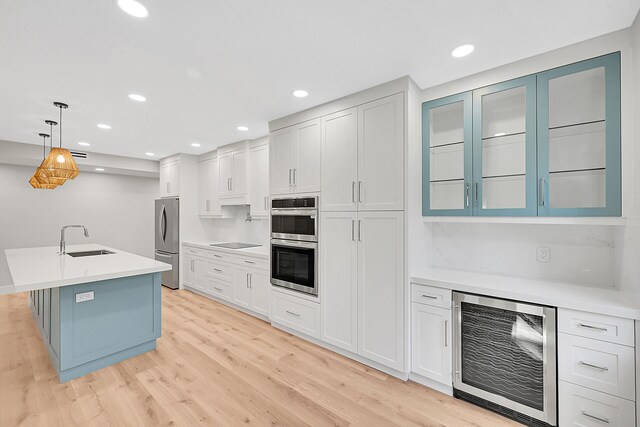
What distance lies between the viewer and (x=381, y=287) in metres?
2.48

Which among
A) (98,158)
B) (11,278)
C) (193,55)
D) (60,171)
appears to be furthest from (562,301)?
(98,158)

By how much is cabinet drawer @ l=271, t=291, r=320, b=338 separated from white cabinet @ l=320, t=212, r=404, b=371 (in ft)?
0.46

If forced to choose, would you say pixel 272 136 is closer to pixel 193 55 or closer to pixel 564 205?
pixel 193 55

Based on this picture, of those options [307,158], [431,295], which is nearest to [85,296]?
[307,158]

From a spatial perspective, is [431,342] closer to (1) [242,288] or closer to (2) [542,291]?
Answer: (2) [542,291]

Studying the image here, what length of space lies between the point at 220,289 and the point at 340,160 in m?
2.94

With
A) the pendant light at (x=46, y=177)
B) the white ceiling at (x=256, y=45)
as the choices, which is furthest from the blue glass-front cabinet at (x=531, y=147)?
the pendant light at (x=46, y=177)

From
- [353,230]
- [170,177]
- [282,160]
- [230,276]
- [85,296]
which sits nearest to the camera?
[85,296]

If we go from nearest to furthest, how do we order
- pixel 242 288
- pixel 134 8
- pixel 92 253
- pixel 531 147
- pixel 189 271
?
1. pixel 134 8
2. pixel 531 147
3. pixel 92 253
4. pixel 242 288
5. pixel 189 271

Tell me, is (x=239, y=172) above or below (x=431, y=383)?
above

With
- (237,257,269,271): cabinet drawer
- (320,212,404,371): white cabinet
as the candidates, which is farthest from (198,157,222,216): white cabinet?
(320,212,404,371): white cabinet

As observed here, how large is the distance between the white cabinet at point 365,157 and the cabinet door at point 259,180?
4.94 feet

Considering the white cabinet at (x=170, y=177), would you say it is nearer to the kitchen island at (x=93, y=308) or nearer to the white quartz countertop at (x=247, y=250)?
the white quartz countertop at (x=247, y=250)

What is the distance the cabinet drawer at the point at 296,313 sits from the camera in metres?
3.01
